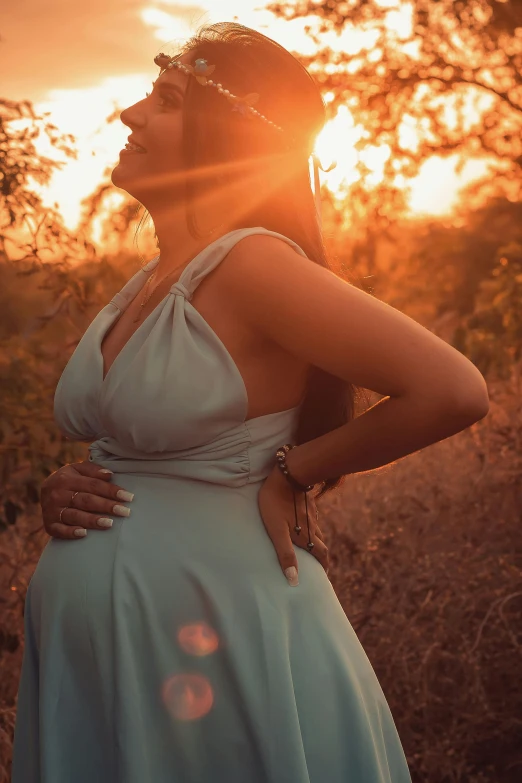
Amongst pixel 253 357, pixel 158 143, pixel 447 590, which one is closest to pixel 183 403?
pixel 253 357

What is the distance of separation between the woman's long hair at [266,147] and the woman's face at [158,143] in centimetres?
3

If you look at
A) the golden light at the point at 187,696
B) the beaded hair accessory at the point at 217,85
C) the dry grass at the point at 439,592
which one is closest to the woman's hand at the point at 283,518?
the golden light at the point at 187,696

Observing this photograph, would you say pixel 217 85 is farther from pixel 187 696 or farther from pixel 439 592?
pixel 439 592

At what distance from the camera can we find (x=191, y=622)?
162 cm

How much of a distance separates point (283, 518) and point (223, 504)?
129mm

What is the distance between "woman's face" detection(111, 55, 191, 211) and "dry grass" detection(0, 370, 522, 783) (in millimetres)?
2311

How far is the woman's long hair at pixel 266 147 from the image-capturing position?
6.15 ft

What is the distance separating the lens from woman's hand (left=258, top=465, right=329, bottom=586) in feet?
5.58

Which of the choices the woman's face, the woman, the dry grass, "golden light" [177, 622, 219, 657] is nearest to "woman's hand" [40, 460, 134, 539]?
the woman

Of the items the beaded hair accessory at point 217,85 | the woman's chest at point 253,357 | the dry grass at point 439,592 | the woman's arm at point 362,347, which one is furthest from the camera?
the dry grass at point 439,592

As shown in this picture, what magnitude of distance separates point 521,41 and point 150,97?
12.8 ft

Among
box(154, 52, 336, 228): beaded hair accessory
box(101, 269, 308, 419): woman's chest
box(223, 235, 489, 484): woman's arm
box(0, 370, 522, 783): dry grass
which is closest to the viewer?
box(223, 235, 489, 484): woman's arm

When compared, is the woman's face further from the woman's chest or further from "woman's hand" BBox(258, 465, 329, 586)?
"woman's hand" BBox(258, 465, 329, 586)

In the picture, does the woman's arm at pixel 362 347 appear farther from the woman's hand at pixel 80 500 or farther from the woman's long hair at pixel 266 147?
the woman's hand at pixel 80 500
